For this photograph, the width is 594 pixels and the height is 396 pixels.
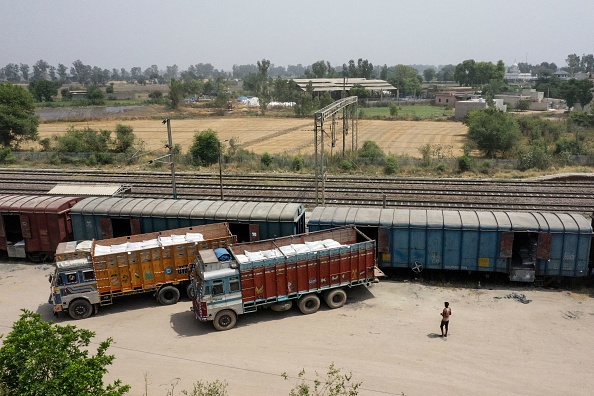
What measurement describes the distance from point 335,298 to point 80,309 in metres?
10.4

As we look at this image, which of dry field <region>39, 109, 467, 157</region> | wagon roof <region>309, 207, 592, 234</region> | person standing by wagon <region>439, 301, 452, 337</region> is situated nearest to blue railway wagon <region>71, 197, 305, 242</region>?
wagon roof <region>309, 207, 592, 234</region>

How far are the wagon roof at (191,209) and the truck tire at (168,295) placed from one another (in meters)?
4.56

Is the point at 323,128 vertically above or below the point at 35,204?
above

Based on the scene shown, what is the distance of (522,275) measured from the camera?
21953 mm

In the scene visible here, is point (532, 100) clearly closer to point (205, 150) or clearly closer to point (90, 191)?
point (205, 150)

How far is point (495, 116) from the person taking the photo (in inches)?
2215

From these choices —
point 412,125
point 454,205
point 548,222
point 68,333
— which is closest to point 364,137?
point 412,125

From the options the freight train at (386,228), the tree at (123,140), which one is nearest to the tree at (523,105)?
the tree at (123,140)

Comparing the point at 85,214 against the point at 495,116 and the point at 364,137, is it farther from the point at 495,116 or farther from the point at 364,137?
the point at 364,137

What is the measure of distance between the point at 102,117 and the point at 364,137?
66.1 metres

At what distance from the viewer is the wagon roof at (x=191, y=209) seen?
24344mm

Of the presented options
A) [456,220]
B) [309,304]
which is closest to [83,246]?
[309,304]

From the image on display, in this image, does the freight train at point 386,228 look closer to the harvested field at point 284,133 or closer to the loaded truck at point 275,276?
the loaded truck at point 275,276

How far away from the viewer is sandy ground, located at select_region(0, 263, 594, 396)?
15594 mm
